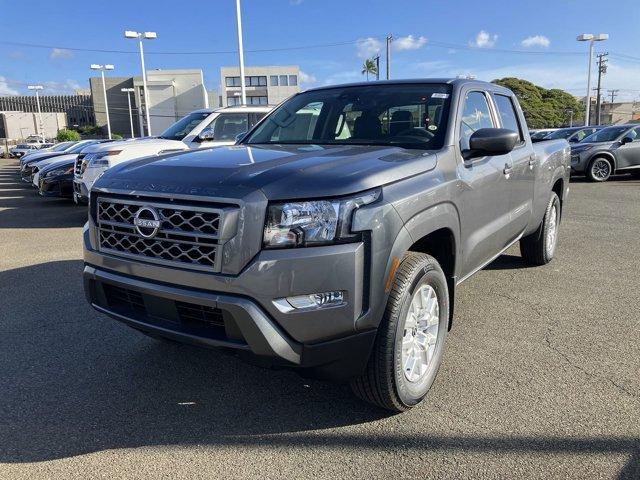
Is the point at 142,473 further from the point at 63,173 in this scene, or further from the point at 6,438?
the point at 63,173

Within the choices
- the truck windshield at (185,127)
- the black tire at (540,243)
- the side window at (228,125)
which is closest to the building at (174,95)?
the truck windshield at (185,127)

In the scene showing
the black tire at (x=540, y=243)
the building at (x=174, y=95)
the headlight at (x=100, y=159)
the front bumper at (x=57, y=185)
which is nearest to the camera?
the black tire at (x=540, y=243)

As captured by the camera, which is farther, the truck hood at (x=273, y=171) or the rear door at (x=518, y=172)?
the rear door at (x=518, y=172)

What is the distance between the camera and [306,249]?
244cm

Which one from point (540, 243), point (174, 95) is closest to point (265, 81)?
point (174, 95)

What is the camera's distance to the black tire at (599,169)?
607 inches

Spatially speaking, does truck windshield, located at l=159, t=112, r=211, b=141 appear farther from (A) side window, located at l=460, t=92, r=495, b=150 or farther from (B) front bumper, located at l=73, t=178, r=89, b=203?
(A) side window, located at l=460, t=92, r=495, b=150

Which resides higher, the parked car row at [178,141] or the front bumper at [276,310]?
the parked car row at [178,141]

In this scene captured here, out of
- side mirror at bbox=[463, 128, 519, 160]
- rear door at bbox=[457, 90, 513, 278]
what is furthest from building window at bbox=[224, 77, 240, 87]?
side mirror at bbox=[463, 128, 519, 160]

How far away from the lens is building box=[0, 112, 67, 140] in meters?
97.2

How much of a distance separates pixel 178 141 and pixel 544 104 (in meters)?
79.2

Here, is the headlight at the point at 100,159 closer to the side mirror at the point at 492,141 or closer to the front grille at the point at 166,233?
the front grille at the point at 166,233

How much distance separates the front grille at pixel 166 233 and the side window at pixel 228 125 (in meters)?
7.18

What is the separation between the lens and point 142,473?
2.55 meters
